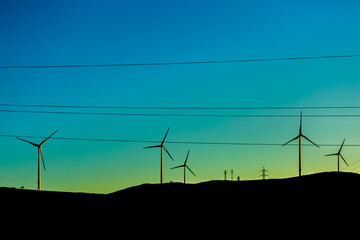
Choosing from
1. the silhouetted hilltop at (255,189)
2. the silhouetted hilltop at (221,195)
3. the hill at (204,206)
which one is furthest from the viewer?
the silhouetted hilltop at (255,189)

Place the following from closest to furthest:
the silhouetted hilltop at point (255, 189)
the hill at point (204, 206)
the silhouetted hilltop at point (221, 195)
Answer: the hill at point (204, 206) < the silhouetted hilltop at point (221, 195) < the silhouetted hilltop at point (255, 189)

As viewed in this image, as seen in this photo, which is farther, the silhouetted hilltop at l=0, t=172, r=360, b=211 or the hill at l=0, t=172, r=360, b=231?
the silhouetted hilltop at l=0, t=172, r=360, b=211

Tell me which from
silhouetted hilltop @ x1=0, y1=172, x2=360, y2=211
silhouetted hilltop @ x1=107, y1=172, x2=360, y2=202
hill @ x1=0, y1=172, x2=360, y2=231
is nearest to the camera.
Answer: hill @ x1=0, y1=172, x2=360, y2=231

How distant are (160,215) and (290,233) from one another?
1314cm

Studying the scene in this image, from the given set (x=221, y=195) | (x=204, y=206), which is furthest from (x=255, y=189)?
(x=204, y=206)

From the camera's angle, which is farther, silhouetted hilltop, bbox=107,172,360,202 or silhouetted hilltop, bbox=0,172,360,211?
silhouetted hilltop, bbox=107,172,360,202

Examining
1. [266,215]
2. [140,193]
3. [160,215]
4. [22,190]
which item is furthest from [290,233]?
[22,190]

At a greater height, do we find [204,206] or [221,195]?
[221,195]

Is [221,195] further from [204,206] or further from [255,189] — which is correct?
[255,189]

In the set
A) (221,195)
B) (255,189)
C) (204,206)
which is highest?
(255,189)

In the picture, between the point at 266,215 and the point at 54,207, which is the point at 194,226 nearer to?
the point at 266,215

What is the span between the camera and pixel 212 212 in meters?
47.0

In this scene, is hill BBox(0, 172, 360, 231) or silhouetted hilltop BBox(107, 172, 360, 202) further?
silhouetted hilltop BBox(107, 172, 360, 202)

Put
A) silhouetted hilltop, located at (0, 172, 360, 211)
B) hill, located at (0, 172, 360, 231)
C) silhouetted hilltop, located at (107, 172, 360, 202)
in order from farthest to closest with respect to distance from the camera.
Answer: silhouetted hilltop, located at (107, 172, 360, 202), silhouetted hilltop, located at (0, 172, 360, 211), hill, located at (0, 172, 360, 231)
